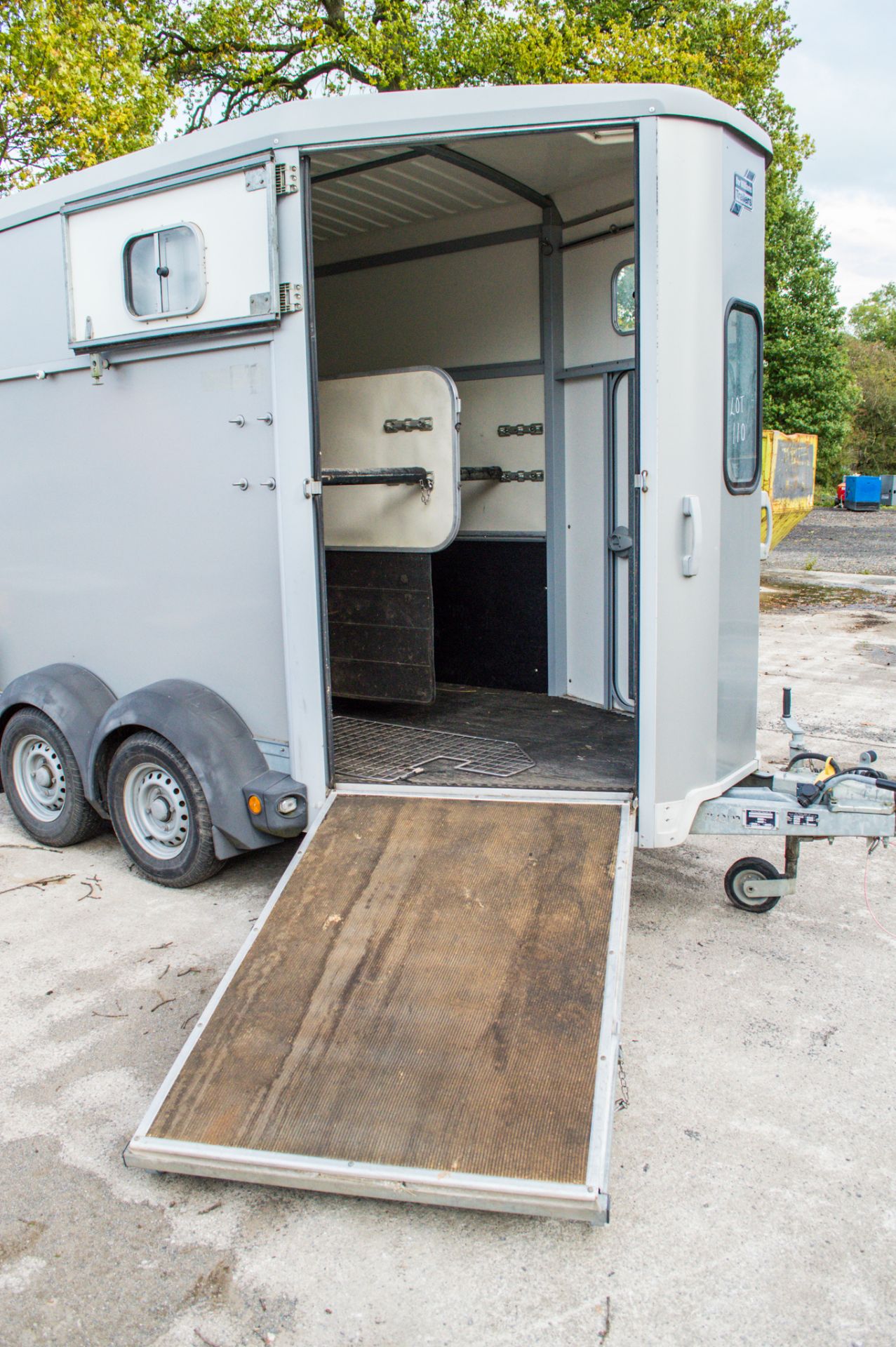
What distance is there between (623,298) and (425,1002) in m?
3.48

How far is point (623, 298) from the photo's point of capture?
498 centimetres

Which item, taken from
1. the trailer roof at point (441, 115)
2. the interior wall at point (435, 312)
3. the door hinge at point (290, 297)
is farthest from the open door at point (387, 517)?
the trailer roof at point (441, 115)

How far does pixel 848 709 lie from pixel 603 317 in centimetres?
395

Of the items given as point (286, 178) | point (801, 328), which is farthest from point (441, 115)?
point (801, 328)

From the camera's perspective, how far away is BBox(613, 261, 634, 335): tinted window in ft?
16.2

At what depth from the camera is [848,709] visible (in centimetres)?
769

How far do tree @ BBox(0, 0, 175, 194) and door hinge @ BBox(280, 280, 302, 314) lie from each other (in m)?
9.84

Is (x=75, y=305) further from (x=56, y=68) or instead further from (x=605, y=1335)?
(x=56, y=68)

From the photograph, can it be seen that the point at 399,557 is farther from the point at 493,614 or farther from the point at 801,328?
the point at 801,328

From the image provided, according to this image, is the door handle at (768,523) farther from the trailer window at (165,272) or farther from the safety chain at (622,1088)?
the trailer window at (165,272)

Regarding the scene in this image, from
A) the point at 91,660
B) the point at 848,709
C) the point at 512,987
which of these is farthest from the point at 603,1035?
the point at 848,709

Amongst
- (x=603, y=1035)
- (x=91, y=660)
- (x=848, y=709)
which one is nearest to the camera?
(x=603, y=1035)


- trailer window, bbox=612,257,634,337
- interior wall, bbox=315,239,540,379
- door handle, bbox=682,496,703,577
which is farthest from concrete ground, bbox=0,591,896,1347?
interior wall, bbox=315,239,540,379

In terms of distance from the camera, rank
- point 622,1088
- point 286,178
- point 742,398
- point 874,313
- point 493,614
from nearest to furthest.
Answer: point 622,1088
point 286,178
point 742,398
point 493,614
point 874,313
